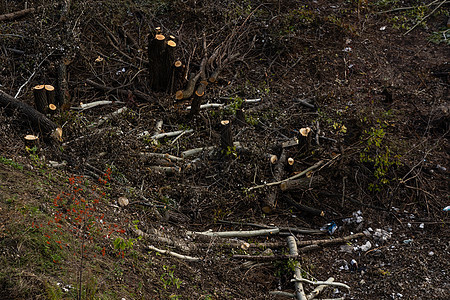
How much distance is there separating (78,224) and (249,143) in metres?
2.53

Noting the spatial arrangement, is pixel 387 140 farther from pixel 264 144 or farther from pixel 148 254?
pixel 148 254

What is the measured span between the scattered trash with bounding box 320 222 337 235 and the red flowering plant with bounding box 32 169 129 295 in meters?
2.37

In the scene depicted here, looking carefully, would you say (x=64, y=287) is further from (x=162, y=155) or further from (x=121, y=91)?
(x=121, y=91)

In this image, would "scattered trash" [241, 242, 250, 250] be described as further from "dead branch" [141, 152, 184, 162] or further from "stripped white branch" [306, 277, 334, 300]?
"dead branch" [141, 152, 184, 162]

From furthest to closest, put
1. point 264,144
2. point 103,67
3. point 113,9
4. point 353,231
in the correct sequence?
point 113,9, point 103,67, point 264,144, point 353,231

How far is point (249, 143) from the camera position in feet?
17.9

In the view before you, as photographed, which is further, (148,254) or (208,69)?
(208,69)

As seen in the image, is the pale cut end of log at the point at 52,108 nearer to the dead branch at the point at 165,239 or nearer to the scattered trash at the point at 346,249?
the dead branch at the point at 165,239

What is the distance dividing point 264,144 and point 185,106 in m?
1.45

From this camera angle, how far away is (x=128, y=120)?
5.84 m

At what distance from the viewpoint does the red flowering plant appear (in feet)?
10.8

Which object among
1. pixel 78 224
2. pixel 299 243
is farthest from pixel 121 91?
pixel 299 243

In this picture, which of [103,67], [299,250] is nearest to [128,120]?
[103,67]

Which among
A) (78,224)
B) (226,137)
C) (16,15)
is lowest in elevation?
(226,137)
